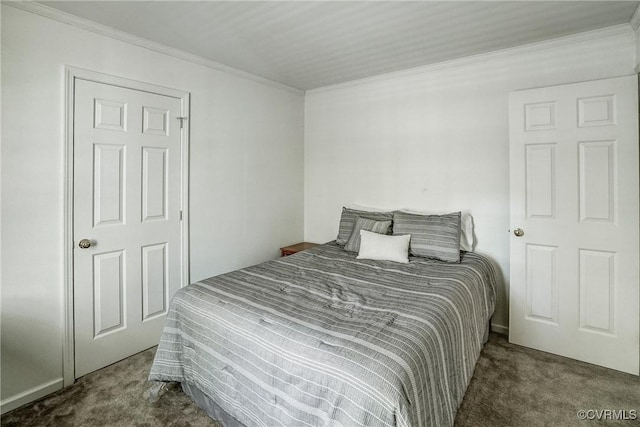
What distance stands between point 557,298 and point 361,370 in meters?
2.13

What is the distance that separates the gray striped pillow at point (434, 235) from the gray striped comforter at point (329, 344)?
271mm

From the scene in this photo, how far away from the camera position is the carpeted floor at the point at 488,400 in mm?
1785

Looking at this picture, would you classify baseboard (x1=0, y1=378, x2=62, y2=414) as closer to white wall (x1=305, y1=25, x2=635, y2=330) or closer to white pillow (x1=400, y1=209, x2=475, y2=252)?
white wall (x1=305, y1=25, x2=635, y2=330)

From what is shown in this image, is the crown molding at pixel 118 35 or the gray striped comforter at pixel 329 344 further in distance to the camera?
the crown molding at pixel 118 35

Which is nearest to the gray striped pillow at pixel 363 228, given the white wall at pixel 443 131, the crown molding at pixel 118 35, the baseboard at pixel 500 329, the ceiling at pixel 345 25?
the white wall at pixel 443 131

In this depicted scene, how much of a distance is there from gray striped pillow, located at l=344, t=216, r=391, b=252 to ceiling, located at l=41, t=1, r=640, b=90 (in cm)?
153

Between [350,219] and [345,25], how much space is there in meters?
1.74

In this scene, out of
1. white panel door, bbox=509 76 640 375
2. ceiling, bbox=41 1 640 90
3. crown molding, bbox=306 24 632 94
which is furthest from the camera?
crown molding, bbox=306 24 632 94

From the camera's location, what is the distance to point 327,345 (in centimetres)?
133

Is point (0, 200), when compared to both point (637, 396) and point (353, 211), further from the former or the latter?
point (637, 396)

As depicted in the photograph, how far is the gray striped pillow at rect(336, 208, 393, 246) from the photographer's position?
3.14 meters

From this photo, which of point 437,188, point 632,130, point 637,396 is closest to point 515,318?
point 637,396

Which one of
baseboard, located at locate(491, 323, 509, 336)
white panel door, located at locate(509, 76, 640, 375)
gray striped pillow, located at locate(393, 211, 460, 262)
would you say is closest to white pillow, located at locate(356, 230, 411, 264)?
gray striped pillow, located at locate(393, 211, 460, 262)

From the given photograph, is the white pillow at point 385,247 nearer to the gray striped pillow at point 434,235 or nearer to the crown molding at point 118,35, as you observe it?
the gray striped pillow at point 434,235
